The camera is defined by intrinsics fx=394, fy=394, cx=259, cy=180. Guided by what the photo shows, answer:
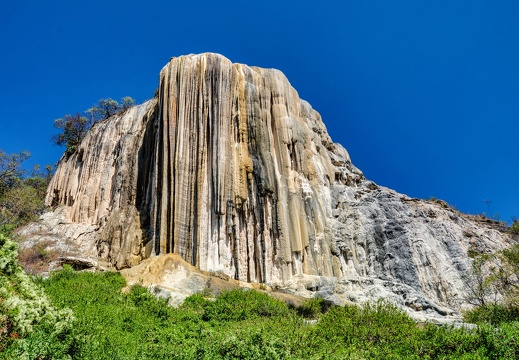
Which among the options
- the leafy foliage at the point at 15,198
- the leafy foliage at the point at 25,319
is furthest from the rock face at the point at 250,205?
the leafy foliage at the point at 25,319

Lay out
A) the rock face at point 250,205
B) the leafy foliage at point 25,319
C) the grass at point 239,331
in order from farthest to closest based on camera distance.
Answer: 1. the rock face at point 250,205
2. the grass at point 239,331
3. the leafy foliage at point 25,319

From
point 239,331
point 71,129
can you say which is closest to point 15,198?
point 71,129

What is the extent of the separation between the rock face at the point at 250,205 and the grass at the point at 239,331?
5450 millimetres

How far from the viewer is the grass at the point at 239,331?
33.3 feet

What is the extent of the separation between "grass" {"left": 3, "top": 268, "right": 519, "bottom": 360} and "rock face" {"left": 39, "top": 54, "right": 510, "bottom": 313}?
5450 millimetres

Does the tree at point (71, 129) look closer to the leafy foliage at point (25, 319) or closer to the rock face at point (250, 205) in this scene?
the rock face at point (250, 205)

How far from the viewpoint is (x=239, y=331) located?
13.1 m

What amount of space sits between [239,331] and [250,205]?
14498 mm

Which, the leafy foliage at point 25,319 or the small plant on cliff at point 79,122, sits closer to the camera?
the leafy foliage at point 25,319

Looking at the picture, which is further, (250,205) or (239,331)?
(250,205)

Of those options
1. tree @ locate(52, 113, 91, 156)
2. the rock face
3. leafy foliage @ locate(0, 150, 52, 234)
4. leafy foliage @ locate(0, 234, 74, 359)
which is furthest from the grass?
tree @ locate(52, 113, 91, 156)

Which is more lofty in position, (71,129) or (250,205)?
(71,129)

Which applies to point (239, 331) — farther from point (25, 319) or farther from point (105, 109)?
point (105, 109)

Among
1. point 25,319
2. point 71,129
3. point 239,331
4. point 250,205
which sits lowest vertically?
point 239,331
